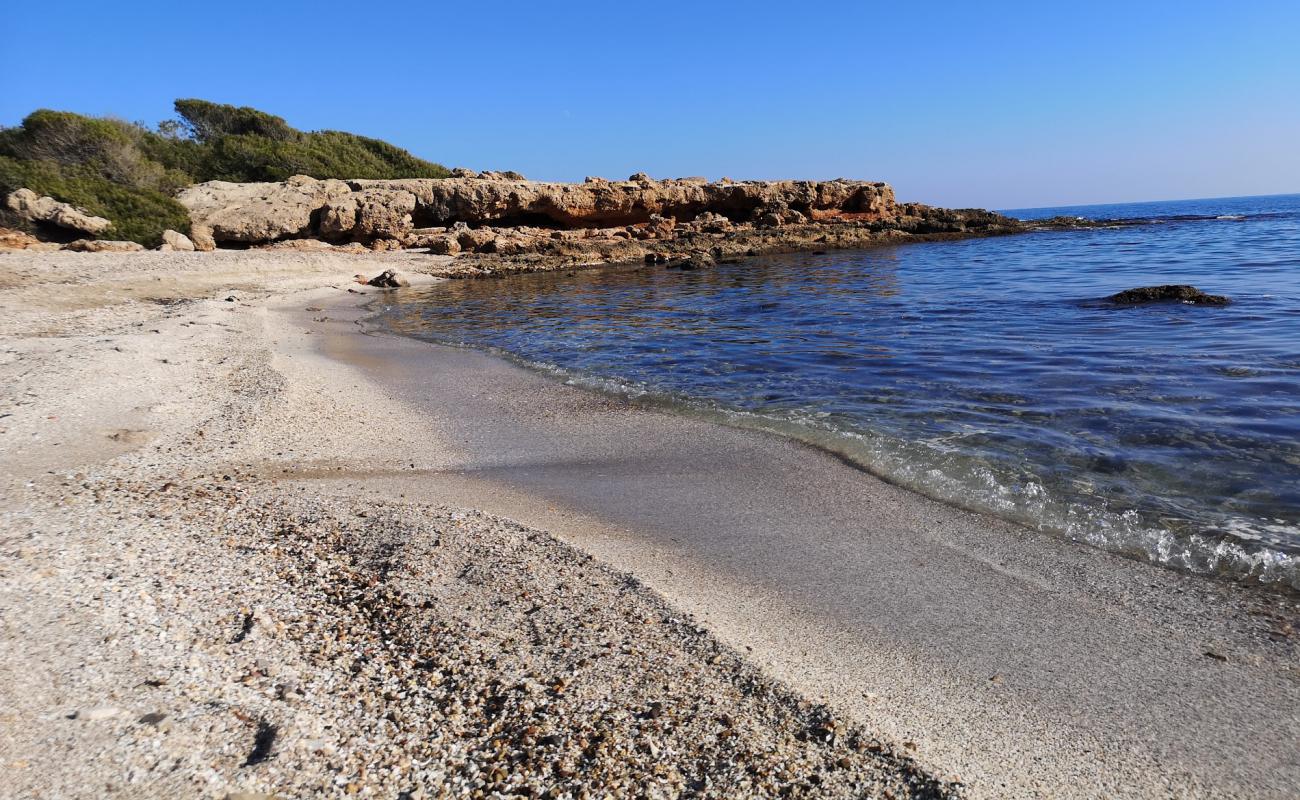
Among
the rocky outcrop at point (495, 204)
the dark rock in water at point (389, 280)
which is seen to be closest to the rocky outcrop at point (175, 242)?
the rocky outcrop at point (495, 204)

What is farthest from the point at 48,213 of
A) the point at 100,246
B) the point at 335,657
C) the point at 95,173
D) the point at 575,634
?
the point at 575,634

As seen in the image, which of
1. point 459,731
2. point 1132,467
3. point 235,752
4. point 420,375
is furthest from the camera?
point 420,375

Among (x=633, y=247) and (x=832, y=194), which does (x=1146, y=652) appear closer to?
(x=633, y=247)

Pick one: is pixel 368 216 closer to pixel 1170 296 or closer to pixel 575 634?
pixel 1170 296

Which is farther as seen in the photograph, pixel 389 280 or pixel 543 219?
pixel 543 219

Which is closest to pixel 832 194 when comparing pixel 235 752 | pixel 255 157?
pixel 255 157

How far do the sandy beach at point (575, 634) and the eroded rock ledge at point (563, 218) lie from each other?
1741 centimetres

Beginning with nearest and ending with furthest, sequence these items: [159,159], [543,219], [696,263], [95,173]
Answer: [95,173] → [696,263] → [159,159] → [543,219]

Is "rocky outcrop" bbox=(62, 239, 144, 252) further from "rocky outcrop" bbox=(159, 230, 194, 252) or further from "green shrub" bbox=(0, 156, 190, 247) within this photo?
"green shrub" bbox=(0, 156, 190, 247)

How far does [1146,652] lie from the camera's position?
8.06 feet

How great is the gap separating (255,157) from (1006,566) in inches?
1261

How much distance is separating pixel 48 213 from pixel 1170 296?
79.5 ft

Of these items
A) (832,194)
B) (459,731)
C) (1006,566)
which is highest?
(832,194)

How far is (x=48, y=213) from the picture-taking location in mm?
16891
